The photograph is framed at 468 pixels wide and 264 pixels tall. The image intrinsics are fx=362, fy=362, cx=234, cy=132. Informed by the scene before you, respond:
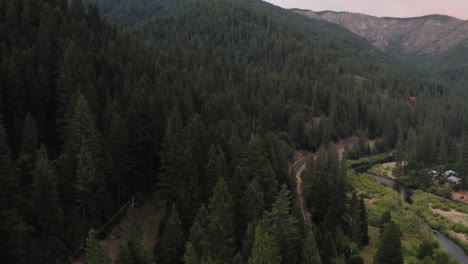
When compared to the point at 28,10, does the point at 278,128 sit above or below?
below

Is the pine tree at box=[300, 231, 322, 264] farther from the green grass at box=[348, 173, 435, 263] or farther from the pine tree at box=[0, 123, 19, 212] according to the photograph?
the pine tree at box=[0, 123, 19, 212]

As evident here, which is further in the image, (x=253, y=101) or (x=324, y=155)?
(x=253, y=101)

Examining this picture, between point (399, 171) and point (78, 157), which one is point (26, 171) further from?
point (399, 171)

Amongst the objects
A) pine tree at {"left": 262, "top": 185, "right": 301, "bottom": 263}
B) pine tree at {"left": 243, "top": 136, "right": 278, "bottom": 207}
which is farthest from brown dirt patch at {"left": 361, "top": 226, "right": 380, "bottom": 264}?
pine tree at {"left": 262, "top": 185, "right": 301, "bottom": 263}

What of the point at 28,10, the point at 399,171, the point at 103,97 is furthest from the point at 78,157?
the point at 399,171

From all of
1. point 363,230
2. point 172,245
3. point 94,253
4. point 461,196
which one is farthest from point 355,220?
point 461,196

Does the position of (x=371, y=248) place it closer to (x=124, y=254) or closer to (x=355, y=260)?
(x=355, y=260)
